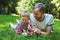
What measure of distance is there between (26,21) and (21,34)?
275 mm

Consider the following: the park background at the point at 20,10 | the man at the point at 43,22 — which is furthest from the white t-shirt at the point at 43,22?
the park background at the point at 20,10

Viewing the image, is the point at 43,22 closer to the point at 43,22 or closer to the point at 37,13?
the point at 43,22

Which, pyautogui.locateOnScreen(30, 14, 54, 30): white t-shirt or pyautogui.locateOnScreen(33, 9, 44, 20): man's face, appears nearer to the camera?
pyautogui.locateOnScreen(33, 9, 44, 20): man's face

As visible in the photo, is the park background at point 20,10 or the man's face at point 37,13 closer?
the man's face at point 37,13

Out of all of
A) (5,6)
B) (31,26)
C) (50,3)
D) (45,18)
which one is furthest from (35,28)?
(5,6)

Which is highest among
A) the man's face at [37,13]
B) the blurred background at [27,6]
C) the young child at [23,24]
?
the man's face at [37,13]

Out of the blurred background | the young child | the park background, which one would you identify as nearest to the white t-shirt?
the young child

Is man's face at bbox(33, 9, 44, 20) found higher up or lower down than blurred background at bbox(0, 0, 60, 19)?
higher up

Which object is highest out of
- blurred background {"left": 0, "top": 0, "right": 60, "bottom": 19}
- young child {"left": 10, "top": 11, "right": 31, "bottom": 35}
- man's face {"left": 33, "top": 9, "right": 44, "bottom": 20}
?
man's face {"left": 33, "top": 9, "right": 44, "bottom": 20}

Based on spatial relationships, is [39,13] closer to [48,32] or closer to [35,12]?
[35,12]

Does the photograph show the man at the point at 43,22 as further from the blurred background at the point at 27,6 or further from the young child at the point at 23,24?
the blurred background at the point at 27,6

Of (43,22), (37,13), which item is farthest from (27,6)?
(37,13)

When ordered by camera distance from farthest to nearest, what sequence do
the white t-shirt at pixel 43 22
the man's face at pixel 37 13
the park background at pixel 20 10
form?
1. the white t-shirt at pixel 43 22
2. the park background at pixel 20 10
3. the man's face at pixel 37 13

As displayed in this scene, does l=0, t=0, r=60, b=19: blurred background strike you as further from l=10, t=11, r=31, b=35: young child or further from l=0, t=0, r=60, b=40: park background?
l=10, t=11, r=31, b=35: young child
